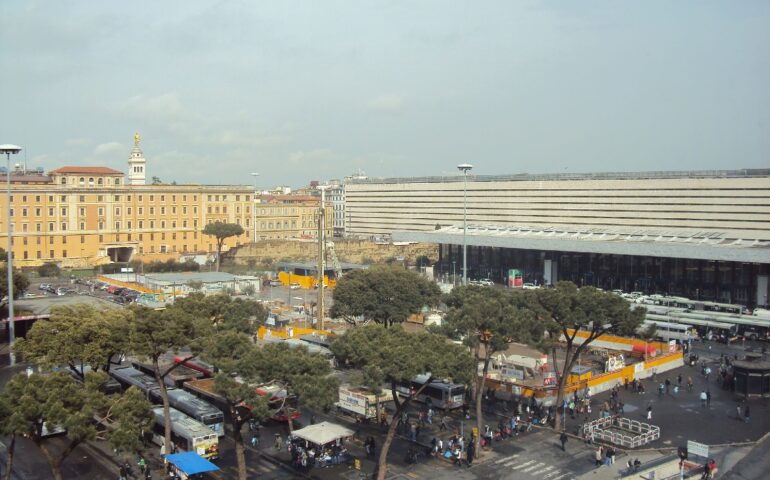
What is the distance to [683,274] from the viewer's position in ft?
169

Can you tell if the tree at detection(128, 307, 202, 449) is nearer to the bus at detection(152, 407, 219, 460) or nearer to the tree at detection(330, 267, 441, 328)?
A: the bus at detection(152, 407, 219, 460)

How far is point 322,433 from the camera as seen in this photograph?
20.6 meters

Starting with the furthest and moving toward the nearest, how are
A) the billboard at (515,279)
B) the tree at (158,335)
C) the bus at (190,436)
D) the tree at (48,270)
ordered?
1. the tree at (48,270)
2. the billboard at (515,279)
3. the bus at (190,436)
4. the tree at (158,335)

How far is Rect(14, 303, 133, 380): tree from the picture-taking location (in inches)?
841

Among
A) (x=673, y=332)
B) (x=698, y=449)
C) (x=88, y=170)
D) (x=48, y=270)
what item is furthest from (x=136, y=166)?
(x=698, y=449)

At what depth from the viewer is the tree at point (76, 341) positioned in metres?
21.4

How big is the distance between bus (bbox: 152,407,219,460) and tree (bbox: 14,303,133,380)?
2.50m

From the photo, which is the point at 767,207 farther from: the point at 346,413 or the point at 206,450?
the point at 206,450

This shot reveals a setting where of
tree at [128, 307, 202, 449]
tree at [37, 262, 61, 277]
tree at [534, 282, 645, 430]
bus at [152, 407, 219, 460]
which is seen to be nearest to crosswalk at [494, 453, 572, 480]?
tree at [534, 282, 645, 430]

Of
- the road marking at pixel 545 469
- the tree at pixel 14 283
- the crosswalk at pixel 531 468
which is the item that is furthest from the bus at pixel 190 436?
the tree at pixel 14 283

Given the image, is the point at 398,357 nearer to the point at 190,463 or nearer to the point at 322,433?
the point at 322,433

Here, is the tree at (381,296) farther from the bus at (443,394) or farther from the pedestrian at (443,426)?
the pedestrian at (443,426)

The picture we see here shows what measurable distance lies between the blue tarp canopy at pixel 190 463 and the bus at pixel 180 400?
111 inches

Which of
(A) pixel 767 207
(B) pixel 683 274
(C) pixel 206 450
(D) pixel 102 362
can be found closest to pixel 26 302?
(D) pixel 102 362
